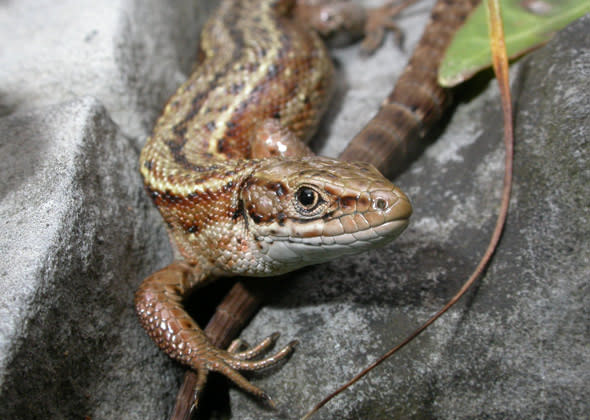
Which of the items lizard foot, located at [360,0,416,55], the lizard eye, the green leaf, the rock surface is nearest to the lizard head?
the lizard eye

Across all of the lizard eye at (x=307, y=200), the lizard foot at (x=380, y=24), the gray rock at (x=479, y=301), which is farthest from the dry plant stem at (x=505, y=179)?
the lizard foot at (x=380, y=24)

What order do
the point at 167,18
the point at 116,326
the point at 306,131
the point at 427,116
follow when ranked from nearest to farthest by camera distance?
the point at 116,326
the point at 427,116
the point at 306,131
the point at 167,18

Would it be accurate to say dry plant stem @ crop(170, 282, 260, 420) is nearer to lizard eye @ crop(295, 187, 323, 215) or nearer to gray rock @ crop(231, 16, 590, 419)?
gray rock @ crop(231, 16, 590, 419)

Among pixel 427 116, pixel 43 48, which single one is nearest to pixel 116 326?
pixel 43 48

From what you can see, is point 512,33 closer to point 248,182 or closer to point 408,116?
point 408,116

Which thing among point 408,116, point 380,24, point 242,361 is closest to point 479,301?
point 242,361

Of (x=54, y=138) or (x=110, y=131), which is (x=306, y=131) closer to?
(x=110, y=131)
